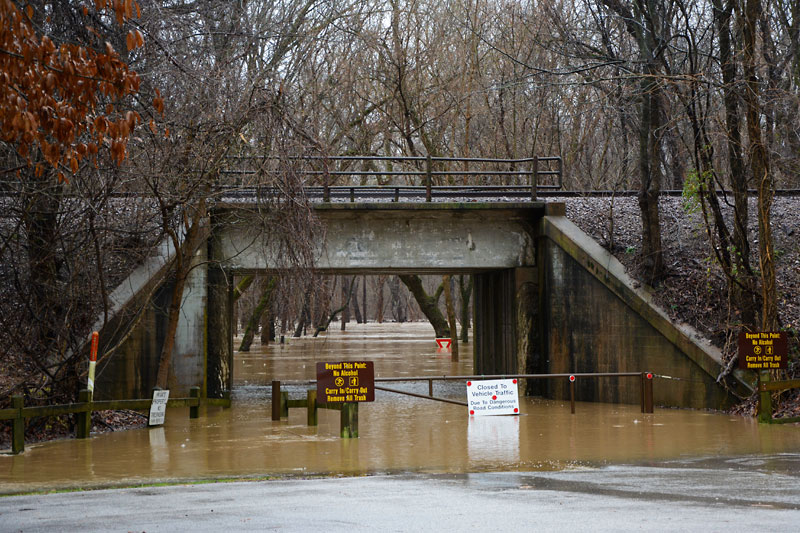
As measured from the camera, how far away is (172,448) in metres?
14.1

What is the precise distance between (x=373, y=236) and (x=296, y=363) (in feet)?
52.4

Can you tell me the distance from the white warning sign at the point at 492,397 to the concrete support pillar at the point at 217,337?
7.07 m

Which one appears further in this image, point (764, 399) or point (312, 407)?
point (312, 407)

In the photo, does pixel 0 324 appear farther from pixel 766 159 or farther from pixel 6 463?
pixel 766 159

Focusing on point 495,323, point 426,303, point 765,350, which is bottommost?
point 765,350

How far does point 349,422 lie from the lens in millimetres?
14914

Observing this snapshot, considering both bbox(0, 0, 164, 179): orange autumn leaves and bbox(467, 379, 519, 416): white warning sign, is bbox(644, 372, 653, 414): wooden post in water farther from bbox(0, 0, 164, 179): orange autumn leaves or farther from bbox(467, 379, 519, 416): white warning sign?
bbox(0, 0, 164, 179): orange autumn leaves

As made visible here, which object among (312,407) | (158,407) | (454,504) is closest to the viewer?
(454,504)

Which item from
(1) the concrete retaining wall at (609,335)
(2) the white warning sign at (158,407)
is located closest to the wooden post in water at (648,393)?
(1) the concrete retaining wall at (609,335)

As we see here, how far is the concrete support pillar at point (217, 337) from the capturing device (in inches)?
883

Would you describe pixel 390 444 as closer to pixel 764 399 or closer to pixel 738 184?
pixel 764 399

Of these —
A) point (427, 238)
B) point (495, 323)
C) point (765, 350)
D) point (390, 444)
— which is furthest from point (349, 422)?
point (495, 323)

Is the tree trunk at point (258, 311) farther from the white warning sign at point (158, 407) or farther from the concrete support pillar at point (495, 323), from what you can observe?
the white warning sign at point (158, 407)

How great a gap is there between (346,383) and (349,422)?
606 mm
